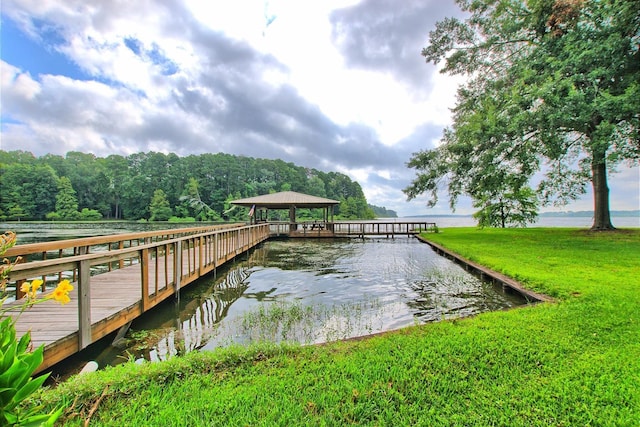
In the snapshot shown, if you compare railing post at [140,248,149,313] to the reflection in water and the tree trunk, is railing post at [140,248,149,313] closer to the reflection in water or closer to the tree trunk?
the reflection in water

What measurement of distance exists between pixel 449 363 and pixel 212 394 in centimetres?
207

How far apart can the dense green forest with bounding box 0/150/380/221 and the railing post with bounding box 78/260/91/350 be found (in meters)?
43.9

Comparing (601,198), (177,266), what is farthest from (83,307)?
(601,198)

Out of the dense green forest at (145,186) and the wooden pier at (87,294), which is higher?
the dense green forest at (145,186)

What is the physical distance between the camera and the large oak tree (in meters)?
10.1

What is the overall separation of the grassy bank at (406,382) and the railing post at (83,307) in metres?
0.70

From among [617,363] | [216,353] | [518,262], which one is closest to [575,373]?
[617,363]

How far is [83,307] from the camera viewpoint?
296cm

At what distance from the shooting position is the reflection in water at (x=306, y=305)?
389 cm

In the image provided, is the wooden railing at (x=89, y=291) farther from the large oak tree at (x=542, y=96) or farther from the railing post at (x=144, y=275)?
the large oak tree at (x=542, y=96)

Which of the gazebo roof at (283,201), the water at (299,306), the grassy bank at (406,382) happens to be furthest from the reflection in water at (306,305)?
the gazebo roof at (283,201)

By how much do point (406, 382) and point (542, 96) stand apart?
12.0 meters

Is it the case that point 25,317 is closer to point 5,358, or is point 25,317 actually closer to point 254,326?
point 254,326

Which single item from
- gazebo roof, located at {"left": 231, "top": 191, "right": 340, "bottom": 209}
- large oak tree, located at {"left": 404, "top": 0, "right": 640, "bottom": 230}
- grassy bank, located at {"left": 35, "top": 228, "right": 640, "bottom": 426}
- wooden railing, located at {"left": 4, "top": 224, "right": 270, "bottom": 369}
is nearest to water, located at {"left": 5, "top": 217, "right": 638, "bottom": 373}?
wooden railing, located at {"left": 4, "top": 224, "right": 270, "bottom": 369}
